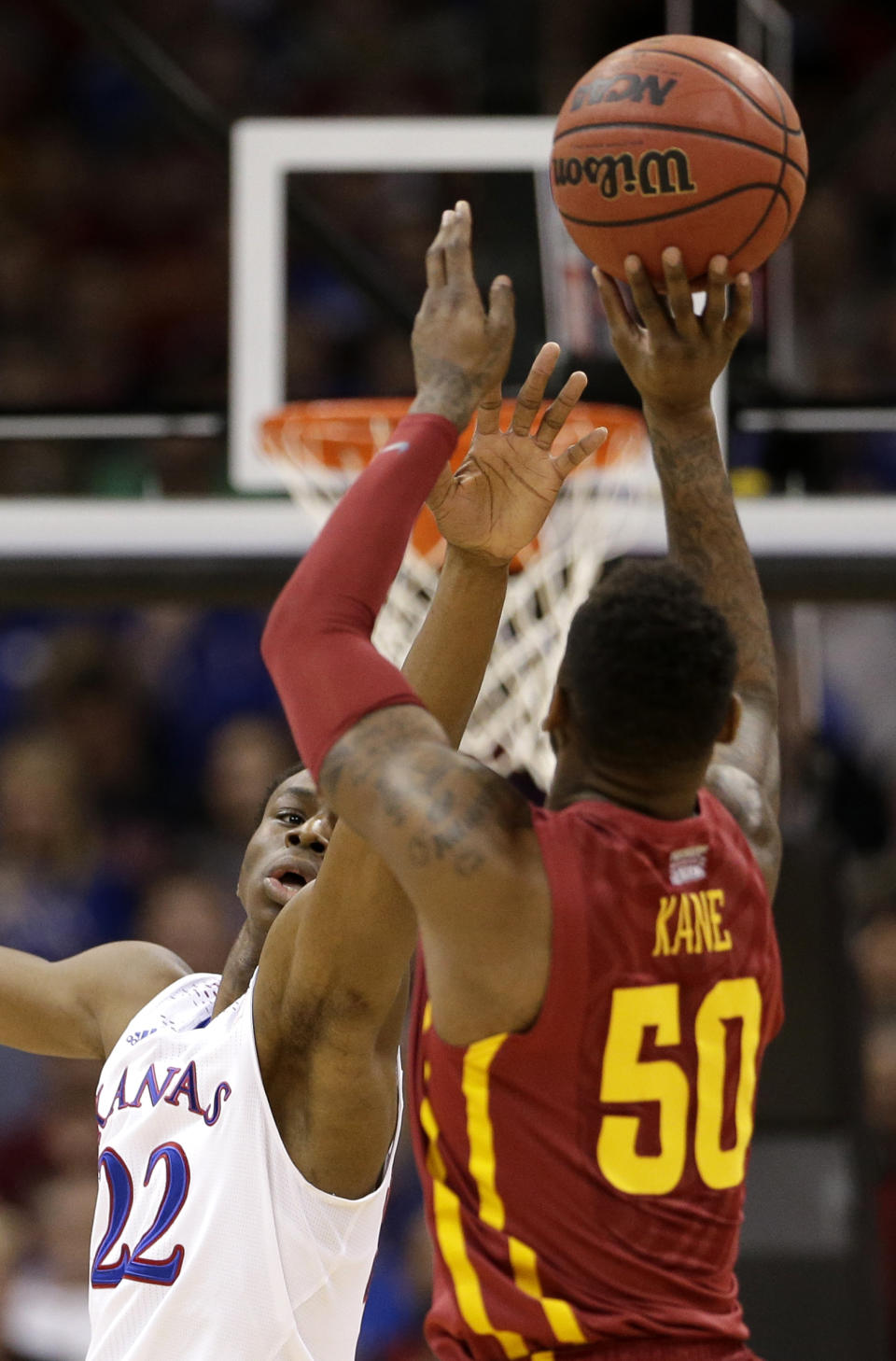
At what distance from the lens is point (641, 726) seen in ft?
6.92

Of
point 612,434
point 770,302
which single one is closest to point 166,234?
point 770,302

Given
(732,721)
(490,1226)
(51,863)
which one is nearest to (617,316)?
(732,721)

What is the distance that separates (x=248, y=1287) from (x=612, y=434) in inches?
93.8

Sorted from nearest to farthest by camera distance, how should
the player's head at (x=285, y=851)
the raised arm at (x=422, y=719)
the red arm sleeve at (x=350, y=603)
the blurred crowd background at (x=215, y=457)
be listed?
the raised arm at (x=422, y=719) < the red arm sleeve at (x=350, y=603) < the player's head at (x=285, y=851) < the blurred crowd background at (x=215, y=457)

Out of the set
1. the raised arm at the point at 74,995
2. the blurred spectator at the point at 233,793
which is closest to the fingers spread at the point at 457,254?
the raised arm at the point at 74,995

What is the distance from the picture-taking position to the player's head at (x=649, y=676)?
6.90 ft

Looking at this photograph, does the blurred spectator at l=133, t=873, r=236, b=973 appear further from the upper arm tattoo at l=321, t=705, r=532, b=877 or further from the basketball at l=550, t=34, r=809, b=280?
the upper arm tattoo at l=321, t=705, r=532, b=877

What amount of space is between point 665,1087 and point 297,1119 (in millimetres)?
734

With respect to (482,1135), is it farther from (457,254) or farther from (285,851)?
(457,254)

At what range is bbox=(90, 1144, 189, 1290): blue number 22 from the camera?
2648 millimetres

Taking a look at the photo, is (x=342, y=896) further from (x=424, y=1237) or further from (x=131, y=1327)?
(x=424, y=1237)

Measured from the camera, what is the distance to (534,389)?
2514 millimetres

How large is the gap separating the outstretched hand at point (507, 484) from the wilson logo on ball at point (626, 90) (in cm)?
49

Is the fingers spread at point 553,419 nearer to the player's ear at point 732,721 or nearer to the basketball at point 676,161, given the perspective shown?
the basketball at point 676,161
